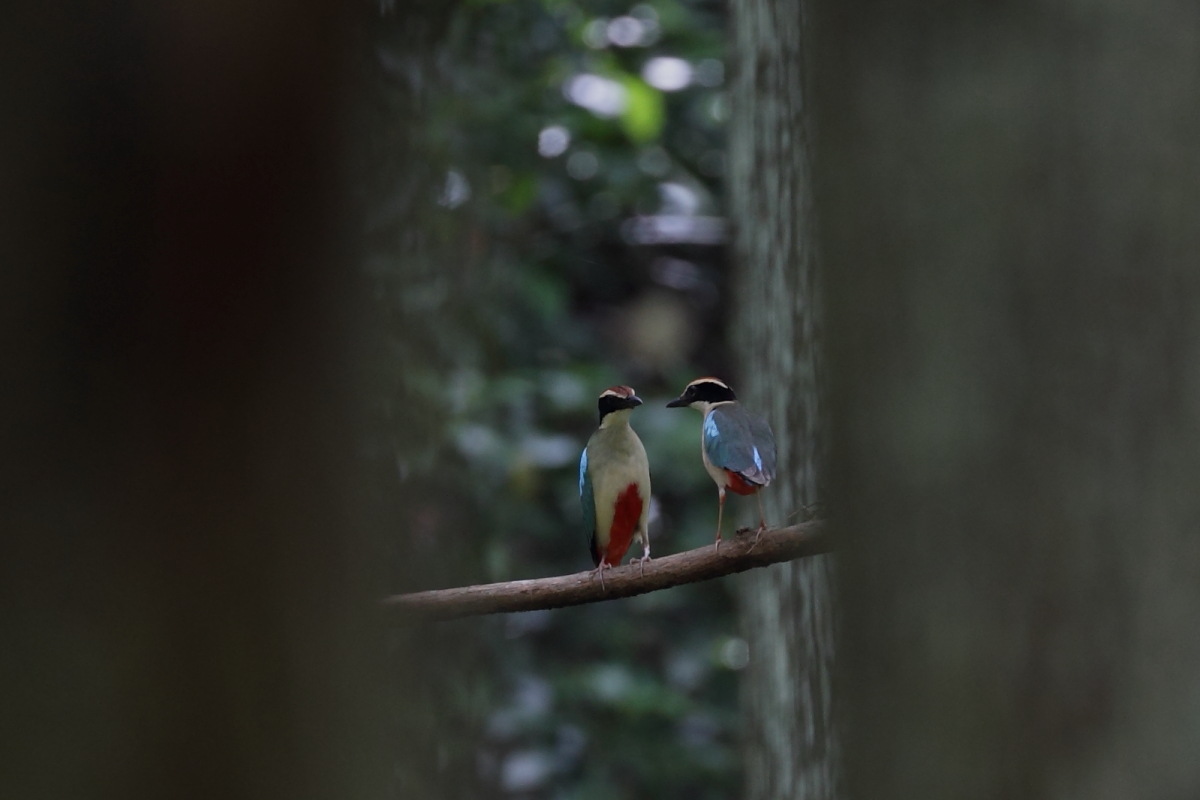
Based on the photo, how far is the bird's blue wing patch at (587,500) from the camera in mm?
1068

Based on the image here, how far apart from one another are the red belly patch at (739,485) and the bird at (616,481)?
115 millimetres

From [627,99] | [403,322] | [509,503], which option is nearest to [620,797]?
[509,503]

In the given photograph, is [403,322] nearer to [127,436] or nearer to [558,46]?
[127,436]

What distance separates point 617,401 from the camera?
925 mm

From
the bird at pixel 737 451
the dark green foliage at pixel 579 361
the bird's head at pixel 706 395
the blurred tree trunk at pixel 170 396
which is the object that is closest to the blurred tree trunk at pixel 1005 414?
the blurred tree trunk at pixel 170 396

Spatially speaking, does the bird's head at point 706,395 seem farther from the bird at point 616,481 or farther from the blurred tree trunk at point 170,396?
the blurred tree trunk at point 170,396

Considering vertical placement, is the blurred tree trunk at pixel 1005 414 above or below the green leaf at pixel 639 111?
below

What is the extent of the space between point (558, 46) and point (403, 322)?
83.9 inches

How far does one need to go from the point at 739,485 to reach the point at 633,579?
0.28 feet

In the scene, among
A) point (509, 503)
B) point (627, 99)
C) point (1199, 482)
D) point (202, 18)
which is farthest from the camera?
point (627, 99)

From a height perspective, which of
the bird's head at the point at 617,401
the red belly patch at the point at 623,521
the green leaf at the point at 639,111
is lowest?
the red belly patch at the point at 623,521

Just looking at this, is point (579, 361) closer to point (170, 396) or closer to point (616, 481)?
point (616, 481)

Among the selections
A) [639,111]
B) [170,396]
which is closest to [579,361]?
[639,111]

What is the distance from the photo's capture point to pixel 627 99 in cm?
239
